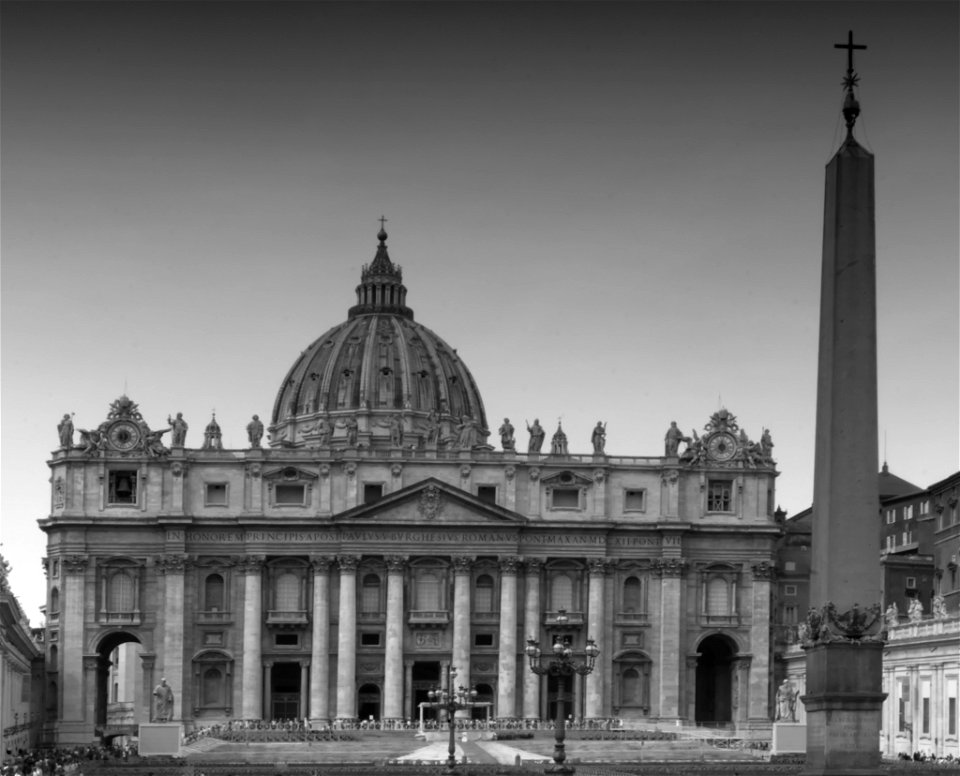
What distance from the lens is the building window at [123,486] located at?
13562 cm

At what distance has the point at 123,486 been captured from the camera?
13600 centimetres

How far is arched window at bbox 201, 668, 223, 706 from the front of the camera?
13438cm

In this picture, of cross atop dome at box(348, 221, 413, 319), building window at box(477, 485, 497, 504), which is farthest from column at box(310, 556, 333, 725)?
cross atop dome at box(348, 221, 413, 319)

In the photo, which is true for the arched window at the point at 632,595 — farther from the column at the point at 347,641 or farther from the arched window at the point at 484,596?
the column at the point at 347,641

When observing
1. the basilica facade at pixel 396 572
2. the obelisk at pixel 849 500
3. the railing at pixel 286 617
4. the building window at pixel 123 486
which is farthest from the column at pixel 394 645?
the obelisk at pixel 849 500

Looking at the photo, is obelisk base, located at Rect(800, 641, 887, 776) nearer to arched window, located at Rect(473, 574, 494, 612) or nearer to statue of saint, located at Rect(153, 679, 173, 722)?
statue of saint, located at Rect(153, 679, 173, 722)

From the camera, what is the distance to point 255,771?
267 ft

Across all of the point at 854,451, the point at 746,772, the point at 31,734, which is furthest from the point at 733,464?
the point at 854,451

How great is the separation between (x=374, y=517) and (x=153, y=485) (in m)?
14.0

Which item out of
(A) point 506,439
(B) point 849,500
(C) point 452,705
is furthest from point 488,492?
(B) point 849,500

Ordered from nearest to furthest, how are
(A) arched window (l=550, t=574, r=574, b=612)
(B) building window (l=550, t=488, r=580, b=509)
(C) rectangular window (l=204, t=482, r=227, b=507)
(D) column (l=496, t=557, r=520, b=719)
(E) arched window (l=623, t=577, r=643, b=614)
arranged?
(D) column (l=496, t=557, r=520, b=719), (C) rectangular window (l=204, t=482, r=227, b=507), (A) arched window (l=550, t=574, r=574, b=612), (B) building window (l=550, t=488, r=580, b=509), (E) arched window (l=623, t=577, r=643, b=614)

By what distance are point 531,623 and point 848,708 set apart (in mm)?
96163

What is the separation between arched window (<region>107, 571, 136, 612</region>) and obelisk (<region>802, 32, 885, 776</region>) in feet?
321

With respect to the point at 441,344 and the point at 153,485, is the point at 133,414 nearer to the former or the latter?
the point at 153,485
